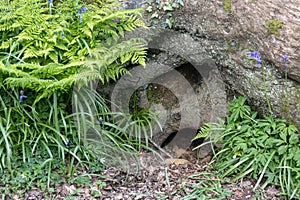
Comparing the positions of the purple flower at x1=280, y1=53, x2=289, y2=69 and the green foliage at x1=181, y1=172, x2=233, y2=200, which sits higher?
the purple flower at x1=280, y1=53, x2=289, y2=69

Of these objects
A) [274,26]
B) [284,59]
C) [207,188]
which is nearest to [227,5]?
[274,26]

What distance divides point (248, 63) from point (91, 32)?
1488mm

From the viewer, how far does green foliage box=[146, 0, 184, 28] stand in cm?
457

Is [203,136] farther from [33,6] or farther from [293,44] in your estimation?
[33,6]

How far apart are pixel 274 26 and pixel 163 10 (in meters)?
1.11

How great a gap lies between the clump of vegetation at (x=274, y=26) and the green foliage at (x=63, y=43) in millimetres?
1149

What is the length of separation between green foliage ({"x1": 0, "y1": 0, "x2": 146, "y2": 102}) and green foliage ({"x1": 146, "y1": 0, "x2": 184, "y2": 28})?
8.2 inches

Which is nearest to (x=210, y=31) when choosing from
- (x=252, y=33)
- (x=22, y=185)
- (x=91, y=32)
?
(x=252, y=33)

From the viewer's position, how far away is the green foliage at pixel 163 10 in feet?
15.0

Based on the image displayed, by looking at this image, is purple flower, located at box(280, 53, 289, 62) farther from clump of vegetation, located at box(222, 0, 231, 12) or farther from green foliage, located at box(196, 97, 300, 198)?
clump of vegetation, located at box(222, 0, 231, 12)

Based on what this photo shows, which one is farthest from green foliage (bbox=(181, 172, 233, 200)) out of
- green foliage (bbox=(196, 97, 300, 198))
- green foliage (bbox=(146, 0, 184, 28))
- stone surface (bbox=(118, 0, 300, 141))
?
green foliage (bbox=(146, 0, 184, 28))

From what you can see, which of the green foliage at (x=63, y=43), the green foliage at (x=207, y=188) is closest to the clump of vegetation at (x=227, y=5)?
the green foliage at (x=63, y=43)

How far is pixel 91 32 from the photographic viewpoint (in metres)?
4.29

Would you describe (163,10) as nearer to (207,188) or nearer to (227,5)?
(227,5)
